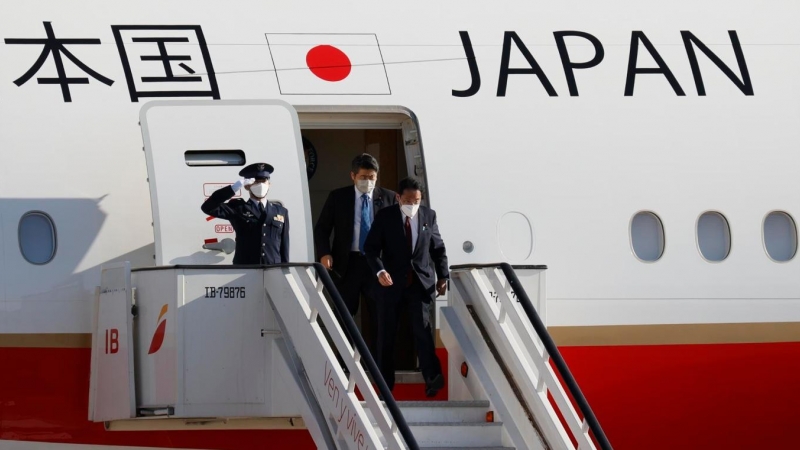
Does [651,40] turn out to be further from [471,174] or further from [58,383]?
[58,383]

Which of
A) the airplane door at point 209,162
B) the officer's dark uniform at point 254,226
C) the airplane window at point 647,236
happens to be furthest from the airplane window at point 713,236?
the officer's dark uniform at point 254,226

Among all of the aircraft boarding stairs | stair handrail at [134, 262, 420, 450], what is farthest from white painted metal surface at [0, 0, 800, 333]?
stair handrail at [134, 262, 420, 450]

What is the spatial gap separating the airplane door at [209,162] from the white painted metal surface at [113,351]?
0.43m

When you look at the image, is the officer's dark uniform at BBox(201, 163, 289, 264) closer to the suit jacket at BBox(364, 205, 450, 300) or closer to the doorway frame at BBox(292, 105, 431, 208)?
the suit jacket at BBox(364, 205, 450, 300)

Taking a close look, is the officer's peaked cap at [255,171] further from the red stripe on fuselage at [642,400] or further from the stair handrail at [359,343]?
the red stripe on fuselage at [642,400]

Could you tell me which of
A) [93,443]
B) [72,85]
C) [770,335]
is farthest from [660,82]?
[93,443]

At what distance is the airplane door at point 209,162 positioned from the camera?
860cm

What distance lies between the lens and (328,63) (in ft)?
31.0

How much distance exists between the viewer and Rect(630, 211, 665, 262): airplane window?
978 centimetres

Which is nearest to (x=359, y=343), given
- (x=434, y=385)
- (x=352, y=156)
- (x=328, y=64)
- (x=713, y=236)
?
(x=434, y=385)

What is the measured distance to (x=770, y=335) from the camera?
Answer: 32.4 feet

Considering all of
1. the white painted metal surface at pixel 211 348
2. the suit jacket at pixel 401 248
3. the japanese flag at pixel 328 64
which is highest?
the japanese flag at pixel 328 64

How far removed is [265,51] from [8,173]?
2084mm

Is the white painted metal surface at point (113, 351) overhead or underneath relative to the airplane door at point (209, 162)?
underneath
